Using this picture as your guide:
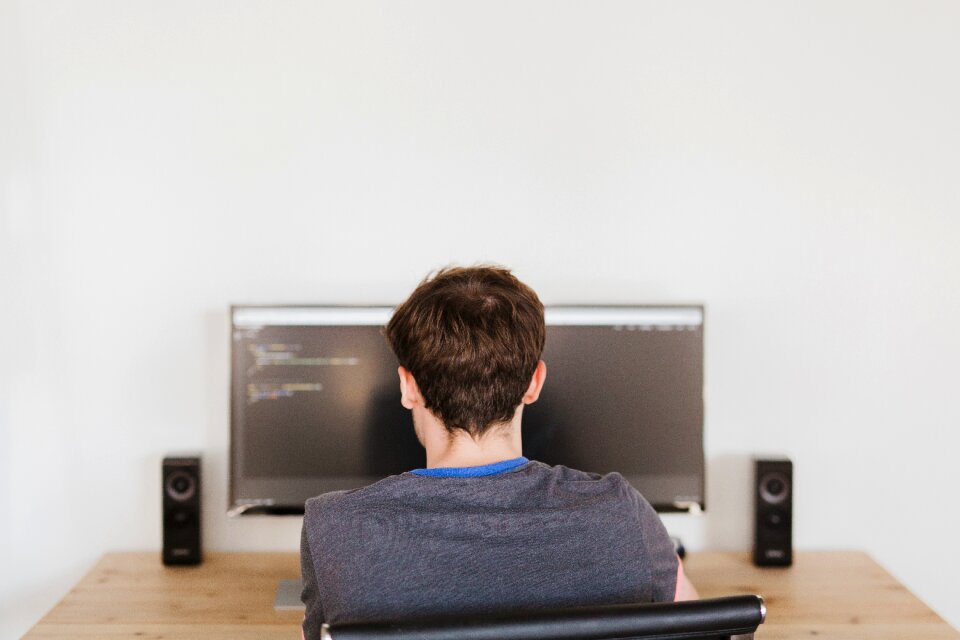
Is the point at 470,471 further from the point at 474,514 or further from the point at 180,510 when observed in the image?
the point at 180,510

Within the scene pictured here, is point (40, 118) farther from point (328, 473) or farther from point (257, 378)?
point (328, 473)

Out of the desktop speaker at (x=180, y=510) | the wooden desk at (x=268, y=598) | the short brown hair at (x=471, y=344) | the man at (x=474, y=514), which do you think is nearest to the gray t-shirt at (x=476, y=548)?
the man at (x=474, y=514)

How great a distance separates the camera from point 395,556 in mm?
1009

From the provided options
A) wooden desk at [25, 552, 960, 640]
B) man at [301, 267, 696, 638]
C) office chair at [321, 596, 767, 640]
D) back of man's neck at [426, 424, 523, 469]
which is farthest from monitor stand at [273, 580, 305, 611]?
office chair at [321, 596, 767, 640]

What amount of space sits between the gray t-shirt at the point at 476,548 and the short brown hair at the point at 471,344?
0.38ft

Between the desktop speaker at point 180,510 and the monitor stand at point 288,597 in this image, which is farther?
the desktop speaker at point 180,510

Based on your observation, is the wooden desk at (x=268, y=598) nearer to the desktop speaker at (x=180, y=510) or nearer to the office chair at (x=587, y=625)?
the desktop speaker at (x=180, y=510)

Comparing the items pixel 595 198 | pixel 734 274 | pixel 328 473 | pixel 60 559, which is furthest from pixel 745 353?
pixel 60 559

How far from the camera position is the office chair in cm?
88

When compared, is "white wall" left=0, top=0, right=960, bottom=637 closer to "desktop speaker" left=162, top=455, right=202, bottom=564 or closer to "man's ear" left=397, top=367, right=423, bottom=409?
"desktop speaker" left=162, top=455, right=202, bottom=564

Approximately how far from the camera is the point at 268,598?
1.79 meters

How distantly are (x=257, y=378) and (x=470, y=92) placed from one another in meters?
0.84

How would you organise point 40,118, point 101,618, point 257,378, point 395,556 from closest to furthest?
point 395,556, point 101,618, point 257,378, point 40,118

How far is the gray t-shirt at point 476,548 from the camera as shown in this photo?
1005mm
